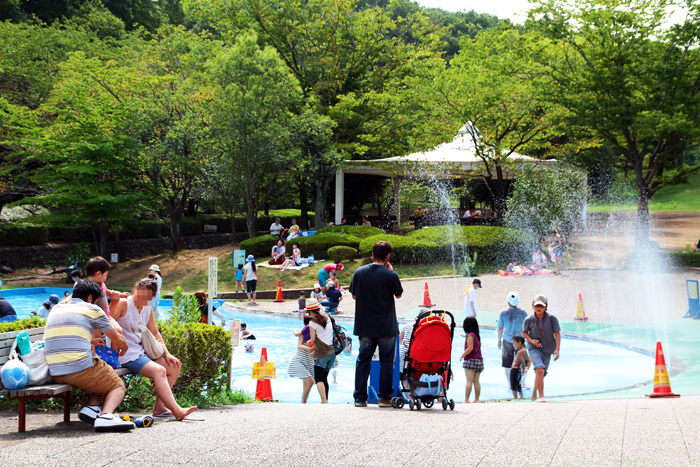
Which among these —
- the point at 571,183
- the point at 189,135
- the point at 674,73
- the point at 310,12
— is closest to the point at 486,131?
the point at 571,183

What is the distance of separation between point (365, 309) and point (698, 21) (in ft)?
77.2

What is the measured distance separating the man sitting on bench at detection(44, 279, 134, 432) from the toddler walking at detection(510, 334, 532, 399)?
19.1 feet

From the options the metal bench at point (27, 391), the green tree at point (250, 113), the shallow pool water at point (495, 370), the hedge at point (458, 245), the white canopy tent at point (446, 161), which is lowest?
the shallow pool water at point (495, 370)

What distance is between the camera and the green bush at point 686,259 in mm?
22766

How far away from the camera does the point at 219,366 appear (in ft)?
23.5

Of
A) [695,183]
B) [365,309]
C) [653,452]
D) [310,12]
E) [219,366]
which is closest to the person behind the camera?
[653,452]

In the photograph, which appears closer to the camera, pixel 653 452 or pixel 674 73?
pixel 653 452

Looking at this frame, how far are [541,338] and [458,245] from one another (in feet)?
51.5

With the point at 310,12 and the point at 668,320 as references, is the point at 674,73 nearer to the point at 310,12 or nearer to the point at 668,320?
the point at 668,320

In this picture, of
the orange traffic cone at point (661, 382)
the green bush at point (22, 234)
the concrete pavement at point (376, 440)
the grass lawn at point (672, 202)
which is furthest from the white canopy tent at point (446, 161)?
the concrete pavement at point (376, 440)

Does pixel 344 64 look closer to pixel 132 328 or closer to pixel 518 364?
pixel 518 364

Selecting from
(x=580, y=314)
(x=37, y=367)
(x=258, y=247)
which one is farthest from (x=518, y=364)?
(x=258, y=247)

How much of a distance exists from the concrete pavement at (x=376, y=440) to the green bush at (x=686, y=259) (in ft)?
64.0

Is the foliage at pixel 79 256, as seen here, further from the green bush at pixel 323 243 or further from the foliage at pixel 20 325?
the foliage at pixel 20 325
